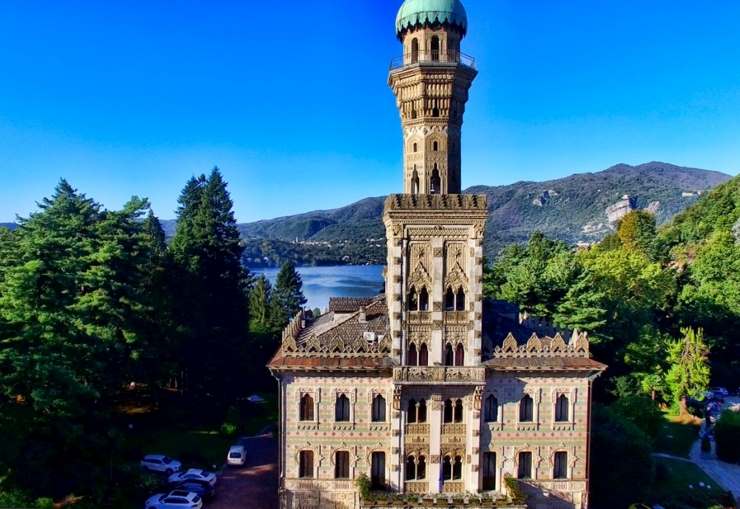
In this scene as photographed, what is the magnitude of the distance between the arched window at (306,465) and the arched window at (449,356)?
1071cm

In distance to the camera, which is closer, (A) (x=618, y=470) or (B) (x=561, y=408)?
(B) (x=561, y=408)

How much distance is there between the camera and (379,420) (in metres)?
34.9

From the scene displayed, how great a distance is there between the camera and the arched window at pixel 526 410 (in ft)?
115

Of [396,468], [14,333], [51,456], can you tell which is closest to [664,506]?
[396,468]

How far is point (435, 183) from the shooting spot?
3491 cm

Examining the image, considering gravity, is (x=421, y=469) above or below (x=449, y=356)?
below

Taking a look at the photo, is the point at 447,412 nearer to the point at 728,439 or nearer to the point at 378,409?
the point at 378,409

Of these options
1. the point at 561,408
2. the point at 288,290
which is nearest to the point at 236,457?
the point at 561,408

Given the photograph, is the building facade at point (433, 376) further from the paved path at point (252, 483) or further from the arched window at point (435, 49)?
the paved path at point (252, 483)

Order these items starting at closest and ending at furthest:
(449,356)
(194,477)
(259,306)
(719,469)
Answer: (449,356) < (194,477) < (719,469) < (259,306)

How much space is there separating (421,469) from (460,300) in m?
11.5

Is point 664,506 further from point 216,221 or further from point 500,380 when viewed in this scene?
point 216,221

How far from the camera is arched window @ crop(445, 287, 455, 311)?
3411 cm

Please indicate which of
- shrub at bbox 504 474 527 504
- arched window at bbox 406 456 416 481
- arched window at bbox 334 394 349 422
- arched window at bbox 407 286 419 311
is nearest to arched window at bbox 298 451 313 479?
arched window at bbox 334 394 349 422
